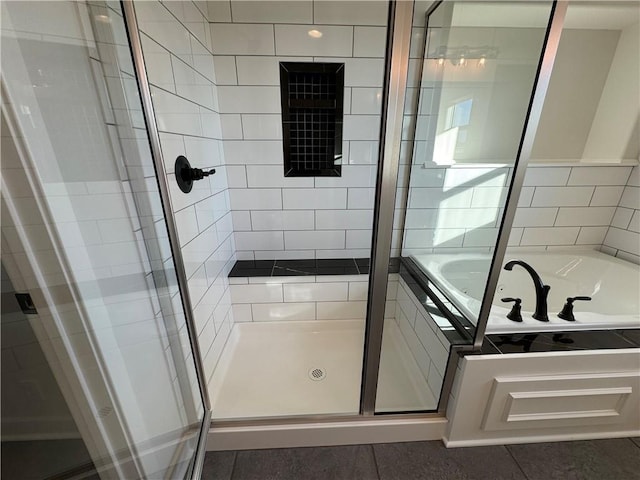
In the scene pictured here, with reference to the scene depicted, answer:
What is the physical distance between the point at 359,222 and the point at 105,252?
4.80ft

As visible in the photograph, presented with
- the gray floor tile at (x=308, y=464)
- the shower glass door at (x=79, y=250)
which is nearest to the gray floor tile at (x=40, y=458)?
the shower glass door at (x=79, y=250)

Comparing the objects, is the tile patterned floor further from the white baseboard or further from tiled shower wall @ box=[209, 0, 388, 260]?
tiled shower wall @ box=[209, 0, 388, 260]

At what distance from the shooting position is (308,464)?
43.1 inches

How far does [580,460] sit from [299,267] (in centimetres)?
160

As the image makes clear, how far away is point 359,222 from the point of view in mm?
1849

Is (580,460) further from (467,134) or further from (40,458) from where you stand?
(40,458)

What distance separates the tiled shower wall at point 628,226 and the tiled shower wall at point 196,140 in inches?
98.3

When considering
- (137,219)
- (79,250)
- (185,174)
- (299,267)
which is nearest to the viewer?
(79,250)

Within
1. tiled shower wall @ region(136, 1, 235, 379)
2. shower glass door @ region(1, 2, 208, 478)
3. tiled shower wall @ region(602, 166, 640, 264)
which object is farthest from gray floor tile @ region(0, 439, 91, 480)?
tiled shower wall @ region(602, 166, 640, 264)

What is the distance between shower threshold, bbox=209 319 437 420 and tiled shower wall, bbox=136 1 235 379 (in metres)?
0.17

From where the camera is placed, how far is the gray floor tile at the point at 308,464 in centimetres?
105

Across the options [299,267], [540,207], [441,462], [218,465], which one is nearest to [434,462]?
[441,462]

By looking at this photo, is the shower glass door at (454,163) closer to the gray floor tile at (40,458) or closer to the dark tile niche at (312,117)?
the dark tile niche at (312,117)

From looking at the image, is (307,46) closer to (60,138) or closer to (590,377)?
(60,138)
